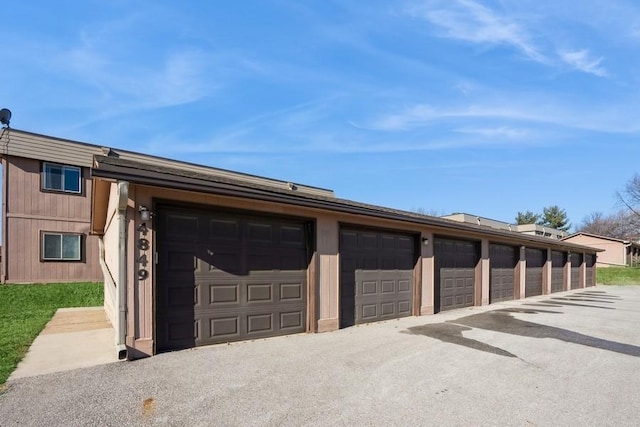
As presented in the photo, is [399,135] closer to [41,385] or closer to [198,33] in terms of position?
[198,33]

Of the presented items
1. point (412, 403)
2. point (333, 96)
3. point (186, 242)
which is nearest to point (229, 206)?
point (186, 242)

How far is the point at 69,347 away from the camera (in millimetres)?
6324

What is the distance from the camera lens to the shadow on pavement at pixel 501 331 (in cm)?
695

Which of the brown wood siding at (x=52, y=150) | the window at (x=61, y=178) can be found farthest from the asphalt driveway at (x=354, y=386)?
the window at (x=61, y=178)

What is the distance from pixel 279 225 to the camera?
7.73 metres

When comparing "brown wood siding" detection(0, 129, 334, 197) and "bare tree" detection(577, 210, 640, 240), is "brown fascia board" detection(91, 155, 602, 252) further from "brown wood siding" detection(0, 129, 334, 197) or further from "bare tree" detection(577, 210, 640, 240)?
"bare tree" detection(577, 210, 640, 240)

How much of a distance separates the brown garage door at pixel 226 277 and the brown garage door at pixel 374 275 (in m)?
1.31

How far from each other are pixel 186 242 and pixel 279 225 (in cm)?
196

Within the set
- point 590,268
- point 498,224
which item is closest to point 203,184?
point 590,268

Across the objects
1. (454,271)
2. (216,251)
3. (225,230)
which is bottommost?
(454,271)

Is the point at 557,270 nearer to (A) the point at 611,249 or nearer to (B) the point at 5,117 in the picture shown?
(A) the point at 611,249

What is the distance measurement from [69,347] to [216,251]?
113 inches

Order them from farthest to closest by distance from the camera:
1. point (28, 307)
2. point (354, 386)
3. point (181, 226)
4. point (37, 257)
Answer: point (37, 257), point (28, 307), point (181, 226), point (354, 386)

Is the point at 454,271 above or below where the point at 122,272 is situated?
below
